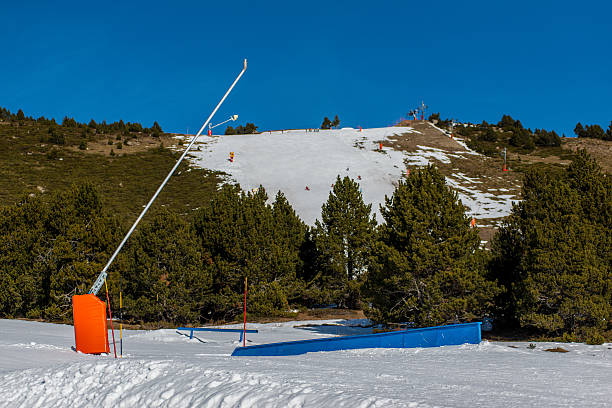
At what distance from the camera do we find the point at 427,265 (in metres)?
18.2

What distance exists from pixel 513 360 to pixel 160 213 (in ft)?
61.9

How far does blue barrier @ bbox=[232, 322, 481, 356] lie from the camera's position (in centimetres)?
1232

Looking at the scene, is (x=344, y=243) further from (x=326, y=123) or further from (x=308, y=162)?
(x=326, y=123)

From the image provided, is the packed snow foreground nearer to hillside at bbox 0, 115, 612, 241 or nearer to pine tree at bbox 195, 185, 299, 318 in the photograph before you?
pine tree at bbox 195, 185, 299, 318

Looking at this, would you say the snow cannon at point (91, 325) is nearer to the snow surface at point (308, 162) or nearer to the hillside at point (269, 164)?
the hillside at point (269, 164)

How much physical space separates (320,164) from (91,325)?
5703 cm

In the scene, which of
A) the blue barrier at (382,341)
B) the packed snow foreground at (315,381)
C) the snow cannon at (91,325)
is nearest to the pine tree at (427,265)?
the blue barrier at (382,341)

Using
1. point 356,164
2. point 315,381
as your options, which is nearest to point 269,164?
point 356,164

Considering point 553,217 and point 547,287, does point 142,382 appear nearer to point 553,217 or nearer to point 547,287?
point 547,287

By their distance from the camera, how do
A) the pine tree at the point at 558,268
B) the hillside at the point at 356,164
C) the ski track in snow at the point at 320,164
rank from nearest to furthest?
the pine tree at the point at 558,268 < the ski track in snow at the point at 320,164 < the hillside at the point at 356,164

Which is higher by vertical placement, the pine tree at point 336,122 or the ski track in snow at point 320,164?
the pine tree at point 336,122

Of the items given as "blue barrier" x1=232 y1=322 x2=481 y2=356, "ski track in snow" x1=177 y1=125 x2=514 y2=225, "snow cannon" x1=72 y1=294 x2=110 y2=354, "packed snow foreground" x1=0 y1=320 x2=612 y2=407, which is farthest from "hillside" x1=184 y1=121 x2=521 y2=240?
"snow cannon" x1=72 y1=294 x2=110 y2=354

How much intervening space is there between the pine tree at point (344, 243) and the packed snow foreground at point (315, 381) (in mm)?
17700

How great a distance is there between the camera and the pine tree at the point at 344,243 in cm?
2964
